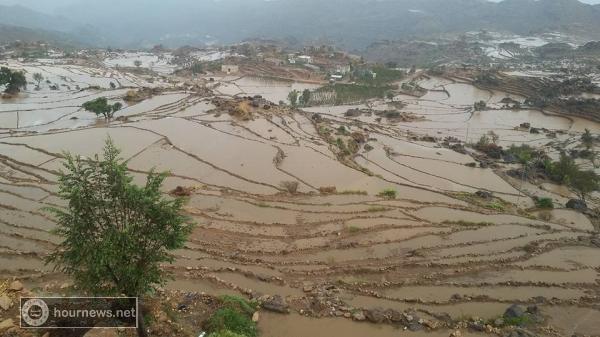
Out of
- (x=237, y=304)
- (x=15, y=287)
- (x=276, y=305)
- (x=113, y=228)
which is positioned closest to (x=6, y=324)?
(x=15, y=287)

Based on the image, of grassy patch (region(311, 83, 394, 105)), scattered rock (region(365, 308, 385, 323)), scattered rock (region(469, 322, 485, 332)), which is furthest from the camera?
grassy patch (region(311, 83, 394, 105))

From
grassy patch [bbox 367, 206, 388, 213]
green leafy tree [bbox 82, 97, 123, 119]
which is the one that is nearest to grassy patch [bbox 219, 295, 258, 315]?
grassy patch [bbox 367, 206, 388, 213]

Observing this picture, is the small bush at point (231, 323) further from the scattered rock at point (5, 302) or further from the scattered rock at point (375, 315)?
the scattered rock at point (5, 302)

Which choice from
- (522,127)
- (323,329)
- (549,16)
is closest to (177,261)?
(323,329)

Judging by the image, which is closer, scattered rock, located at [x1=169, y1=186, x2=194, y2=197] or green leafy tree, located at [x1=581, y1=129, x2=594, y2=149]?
scattered rock, located at [x1=169, y1=186, x2=194, y2=197]

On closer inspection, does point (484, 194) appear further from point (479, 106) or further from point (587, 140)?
point (479, 106)

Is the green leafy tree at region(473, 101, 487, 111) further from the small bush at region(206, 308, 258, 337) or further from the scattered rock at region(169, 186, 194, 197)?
the small bush at region(206, 308, 258, 337)
